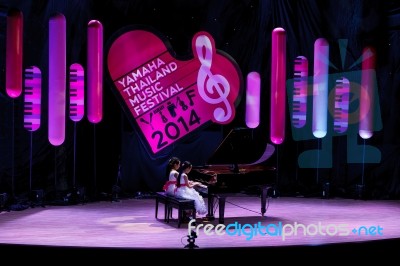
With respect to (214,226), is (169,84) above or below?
above

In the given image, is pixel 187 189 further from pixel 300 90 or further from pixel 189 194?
pixel 300 90

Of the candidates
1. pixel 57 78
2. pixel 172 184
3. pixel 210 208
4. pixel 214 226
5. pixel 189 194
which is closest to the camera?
pixel 214 226

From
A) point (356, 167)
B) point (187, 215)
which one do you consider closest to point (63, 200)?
point (187, 215)

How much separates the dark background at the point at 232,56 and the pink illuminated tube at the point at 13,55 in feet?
3.33

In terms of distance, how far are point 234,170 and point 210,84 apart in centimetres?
341

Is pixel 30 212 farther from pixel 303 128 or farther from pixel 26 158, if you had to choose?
pixel 303 128

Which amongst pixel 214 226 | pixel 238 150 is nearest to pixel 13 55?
pixel 238 150

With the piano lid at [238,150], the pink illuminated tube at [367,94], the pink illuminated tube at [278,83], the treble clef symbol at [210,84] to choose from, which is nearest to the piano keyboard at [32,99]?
the piano lid at [238,150]

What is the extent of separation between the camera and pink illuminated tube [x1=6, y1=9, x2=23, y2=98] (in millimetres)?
8586

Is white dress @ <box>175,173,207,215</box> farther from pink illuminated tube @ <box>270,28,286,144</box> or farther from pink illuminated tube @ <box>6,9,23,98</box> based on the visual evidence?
pink illuminated tube @ <box>270,28,286,144</box>

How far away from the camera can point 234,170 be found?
8.17 meters

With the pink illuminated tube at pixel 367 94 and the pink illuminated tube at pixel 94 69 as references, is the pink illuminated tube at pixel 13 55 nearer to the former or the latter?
the pink illuminated tube at pixel 94 69

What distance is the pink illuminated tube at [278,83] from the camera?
1040 centimetres

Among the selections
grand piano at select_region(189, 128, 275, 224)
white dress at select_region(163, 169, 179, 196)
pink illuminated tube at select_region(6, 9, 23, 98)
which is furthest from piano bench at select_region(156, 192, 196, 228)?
pink illuminated tube at select_region(6, 9, 23, 98)
